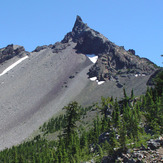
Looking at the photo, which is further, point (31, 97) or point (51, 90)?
point (51, 90)

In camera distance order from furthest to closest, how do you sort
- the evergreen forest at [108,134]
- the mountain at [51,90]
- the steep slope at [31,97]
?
the mountain at [51,90]
the steep slope at [31,97]
the evergreen forest at [108,134]

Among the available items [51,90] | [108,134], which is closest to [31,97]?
[51,90]

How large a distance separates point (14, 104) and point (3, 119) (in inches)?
730

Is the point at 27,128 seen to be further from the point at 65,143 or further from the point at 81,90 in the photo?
the point at 65,143

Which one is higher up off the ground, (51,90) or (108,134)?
(51,90)

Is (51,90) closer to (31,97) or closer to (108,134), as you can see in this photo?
(31,97)

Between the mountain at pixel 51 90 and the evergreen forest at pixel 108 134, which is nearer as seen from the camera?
the evergreen forest at pixel 108 134

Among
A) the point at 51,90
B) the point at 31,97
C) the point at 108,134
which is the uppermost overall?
the point at 51,90

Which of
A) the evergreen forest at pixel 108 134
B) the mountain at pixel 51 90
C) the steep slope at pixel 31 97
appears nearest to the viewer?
the evergreen forest at pixel 108 134

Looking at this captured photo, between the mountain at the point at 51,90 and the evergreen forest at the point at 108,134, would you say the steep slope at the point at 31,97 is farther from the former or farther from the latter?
the evergreen forest at the point at 108,134

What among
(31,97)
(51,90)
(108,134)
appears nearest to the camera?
(108,134)

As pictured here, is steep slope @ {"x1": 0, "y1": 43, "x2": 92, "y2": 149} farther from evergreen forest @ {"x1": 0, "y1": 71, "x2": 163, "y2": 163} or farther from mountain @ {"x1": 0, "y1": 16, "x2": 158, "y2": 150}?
evergreen forest @ {"x1": 0, "y1": 71, "x2": 163, "y2": 163}

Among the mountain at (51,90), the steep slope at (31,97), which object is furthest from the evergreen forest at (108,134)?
the mountain at (51,90)

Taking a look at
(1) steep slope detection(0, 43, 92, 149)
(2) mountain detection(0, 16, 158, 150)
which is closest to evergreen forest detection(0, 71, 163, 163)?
(1) steep slope detection(0, 43, 92, 149)
